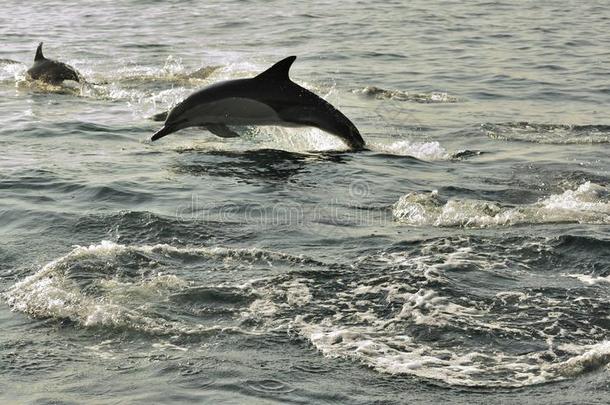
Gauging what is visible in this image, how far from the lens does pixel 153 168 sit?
39.3 feet

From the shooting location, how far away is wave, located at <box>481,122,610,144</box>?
13414mm

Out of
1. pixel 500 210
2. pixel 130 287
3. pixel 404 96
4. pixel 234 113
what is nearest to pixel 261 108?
pixel 234 113

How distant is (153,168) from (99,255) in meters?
3.82

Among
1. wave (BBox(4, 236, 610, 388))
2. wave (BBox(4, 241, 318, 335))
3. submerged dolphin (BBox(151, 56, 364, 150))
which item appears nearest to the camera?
wave (BBox(4, 236, 610, 388))

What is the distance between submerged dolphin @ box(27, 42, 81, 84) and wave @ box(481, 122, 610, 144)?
25.1 feet

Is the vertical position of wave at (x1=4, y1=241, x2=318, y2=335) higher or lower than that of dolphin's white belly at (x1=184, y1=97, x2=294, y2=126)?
lower

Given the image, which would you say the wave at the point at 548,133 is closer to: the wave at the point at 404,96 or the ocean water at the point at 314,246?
the ocean water at the point at 314,246

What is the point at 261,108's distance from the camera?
41.7ft

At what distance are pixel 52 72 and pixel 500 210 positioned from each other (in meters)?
10.8

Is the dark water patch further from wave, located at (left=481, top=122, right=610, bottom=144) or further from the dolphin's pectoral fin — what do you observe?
wave, located at (left=481, top=122, right=610, bottom=144)

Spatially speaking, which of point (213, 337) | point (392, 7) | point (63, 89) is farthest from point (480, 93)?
point (392, 7)

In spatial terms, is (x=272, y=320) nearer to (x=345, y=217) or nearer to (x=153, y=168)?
(x=345, y=217)

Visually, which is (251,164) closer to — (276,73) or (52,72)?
(276,73)

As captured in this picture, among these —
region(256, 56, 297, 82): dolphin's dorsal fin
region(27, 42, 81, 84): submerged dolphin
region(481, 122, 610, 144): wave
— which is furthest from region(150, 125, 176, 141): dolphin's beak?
region(27, 42, 81, 84): submerged dolphin
